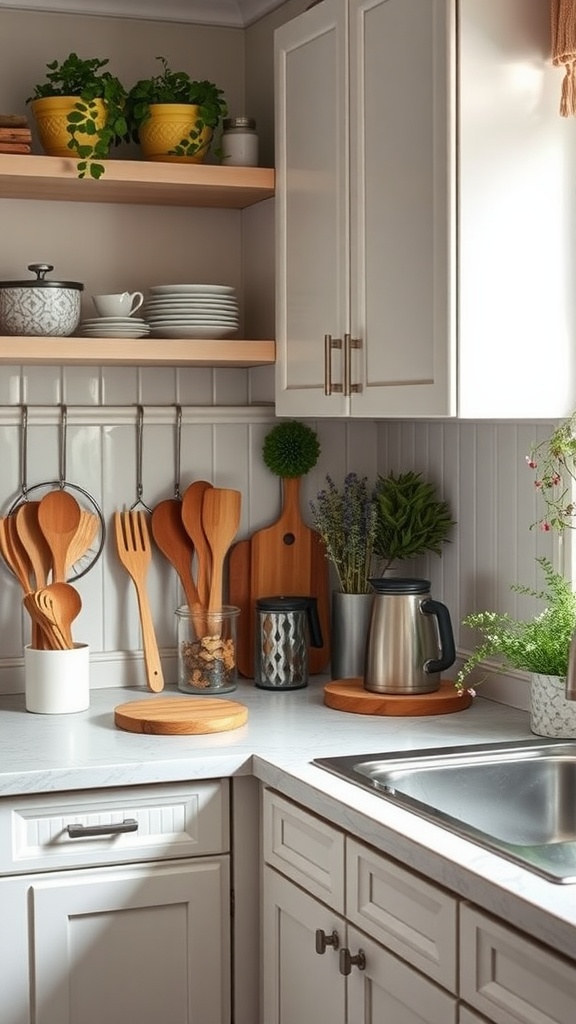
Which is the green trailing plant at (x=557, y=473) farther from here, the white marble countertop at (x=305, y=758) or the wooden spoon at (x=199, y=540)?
the wooden spoon at (x=199, y=540)

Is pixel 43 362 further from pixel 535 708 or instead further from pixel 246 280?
pixel 535 708

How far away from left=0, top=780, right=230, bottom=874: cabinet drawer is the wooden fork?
22.8 inches

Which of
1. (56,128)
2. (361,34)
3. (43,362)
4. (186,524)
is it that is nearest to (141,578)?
(186,524)

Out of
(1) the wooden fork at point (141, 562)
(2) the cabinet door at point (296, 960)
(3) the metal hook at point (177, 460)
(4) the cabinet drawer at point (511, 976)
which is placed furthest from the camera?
(3) the metal hook at point (177, 460)

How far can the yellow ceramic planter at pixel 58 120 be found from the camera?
2826 millimetres

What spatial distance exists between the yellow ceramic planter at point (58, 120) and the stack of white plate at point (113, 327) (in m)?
0.34

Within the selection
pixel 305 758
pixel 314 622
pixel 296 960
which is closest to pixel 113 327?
pixel 314 622

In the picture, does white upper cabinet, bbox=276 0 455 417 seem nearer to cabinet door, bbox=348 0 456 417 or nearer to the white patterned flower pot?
cabinet door, bbox=348 0 456 417

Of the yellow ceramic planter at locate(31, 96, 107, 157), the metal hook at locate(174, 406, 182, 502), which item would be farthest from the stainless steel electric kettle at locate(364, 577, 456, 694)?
the yellow ceramic planter at locate(31, 96, 107, 157)

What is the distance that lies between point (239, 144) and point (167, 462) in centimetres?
71

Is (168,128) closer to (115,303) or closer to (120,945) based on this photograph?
(115,303)

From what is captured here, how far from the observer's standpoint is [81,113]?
2811mm

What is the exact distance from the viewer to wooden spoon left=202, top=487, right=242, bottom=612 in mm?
3094

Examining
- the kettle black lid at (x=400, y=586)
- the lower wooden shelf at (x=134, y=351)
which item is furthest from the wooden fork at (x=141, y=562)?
the kettle black lid at (x=400, y=586)
